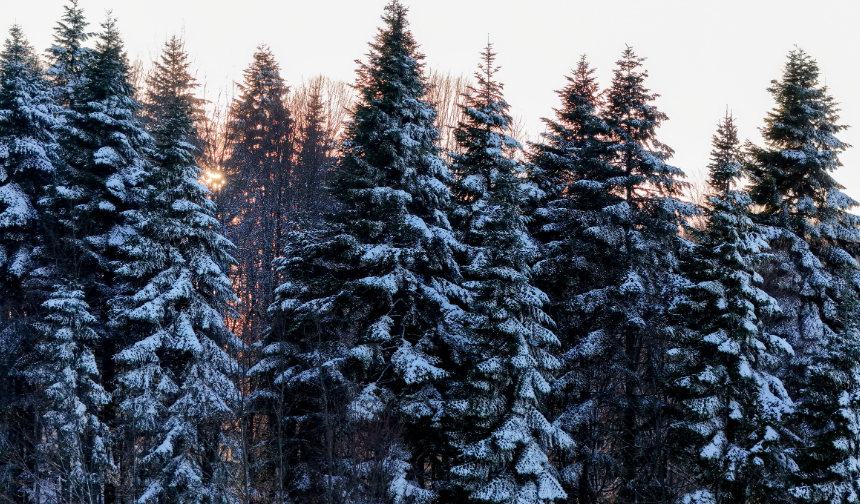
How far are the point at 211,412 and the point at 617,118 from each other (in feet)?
57.9

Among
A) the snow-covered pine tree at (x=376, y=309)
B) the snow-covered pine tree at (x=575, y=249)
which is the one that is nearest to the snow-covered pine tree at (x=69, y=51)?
the snow-covered pine tree at (x=376, y=309)

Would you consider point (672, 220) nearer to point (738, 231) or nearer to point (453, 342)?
point (738, 231)

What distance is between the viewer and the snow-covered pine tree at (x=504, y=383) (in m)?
16.6

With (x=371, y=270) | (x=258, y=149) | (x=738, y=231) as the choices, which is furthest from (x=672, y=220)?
(x=258, y=149)

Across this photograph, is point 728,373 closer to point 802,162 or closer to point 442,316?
point 442,316

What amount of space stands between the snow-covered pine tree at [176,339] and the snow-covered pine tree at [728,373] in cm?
1378

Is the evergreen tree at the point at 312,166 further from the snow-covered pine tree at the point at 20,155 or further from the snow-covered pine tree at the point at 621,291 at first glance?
the snow-covered pine tree at the point at 621,291

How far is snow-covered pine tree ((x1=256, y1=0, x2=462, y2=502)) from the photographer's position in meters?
17.8

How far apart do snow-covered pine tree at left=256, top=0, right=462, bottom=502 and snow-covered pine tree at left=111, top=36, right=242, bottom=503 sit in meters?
1.91

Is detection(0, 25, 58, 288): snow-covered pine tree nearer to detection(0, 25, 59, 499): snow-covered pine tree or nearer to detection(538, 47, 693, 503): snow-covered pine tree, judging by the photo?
detection(0, 25, 59, 499): snow-covered pine tree

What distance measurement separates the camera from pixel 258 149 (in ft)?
117

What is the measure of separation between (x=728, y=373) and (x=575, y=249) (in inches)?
263

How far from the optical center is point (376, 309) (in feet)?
65.8

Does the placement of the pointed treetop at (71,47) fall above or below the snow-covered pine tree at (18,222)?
above
